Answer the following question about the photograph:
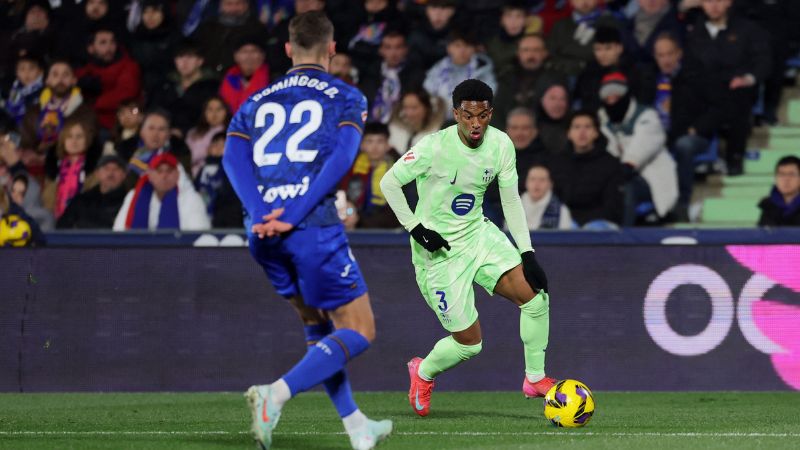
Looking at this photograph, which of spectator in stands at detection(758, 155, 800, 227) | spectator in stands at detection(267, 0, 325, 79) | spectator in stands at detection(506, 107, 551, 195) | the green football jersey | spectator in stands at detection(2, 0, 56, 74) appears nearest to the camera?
the green football jersey

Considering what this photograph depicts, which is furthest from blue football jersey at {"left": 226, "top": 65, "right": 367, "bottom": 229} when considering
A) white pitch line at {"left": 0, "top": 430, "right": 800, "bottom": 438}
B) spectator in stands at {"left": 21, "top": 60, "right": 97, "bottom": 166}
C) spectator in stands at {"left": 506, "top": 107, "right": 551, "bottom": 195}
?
spectator in stands at {"left": 21, "top": 60, "right": 97, "bottom": 166}

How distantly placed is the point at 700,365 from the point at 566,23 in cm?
486

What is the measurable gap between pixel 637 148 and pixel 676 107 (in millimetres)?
742

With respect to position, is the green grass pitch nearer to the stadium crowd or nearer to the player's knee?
the player's knee

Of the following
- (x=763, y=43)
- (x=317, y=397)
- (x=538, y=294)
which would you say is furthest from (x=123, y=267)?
(x=763, y=43)

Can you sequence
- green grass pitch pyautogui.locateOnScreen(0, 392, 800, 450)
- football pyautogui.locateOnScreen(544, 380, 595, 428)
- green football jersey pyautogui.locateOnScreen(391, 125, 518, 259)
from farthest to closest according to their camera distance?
green football jersey pyautogui.locateOnScreen(391, 125, 518, 259) < football pyautogui.locateOnScreen(544, 380, 595, 428) < green grass pitch pyautogui.locateOnScreen(0, 392, 800, 450)

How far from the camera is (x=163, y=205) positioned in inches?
542

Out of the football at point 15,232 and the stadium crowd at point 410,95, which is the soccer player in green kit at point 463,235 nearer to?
the stadium crowd at point 410,95

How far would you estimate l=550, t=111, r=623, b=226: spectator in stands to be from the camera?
13258mm

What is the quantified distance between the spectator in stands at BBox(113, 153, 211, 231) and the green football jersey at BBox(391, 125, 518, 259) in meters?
4.72

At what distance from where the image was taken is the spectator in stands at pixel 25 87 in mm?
16219

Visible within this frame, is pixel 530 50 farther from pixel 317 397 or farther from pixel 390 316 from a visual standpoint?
pixel 317 397

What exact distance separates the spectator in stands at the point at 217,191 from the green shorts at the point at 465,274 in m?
4.71

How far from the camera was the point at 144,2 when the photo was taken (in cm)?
1697
